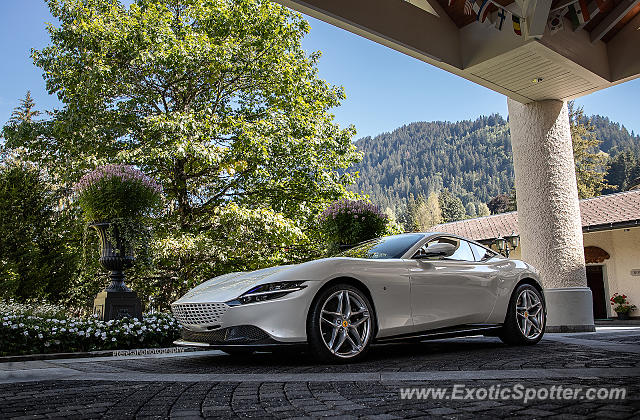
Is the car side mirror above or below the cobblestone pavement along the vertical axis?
above

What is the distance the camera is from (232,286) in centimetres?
455

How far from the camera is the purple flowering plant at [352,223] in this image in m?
8.91

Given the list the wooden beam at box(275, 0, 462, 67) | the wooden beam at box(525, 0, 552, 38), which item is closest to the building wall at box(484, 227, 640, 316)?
the wooden beam at box(275, 0, 462, 67)

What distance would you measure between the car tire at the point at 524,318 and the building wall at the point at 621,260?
1594 centimetres

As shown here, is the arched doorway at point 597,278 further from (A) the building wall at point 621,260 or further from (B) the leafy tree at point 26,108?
(B) the leafy tree at point 26,108

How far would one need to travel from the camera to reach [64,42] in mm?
15070

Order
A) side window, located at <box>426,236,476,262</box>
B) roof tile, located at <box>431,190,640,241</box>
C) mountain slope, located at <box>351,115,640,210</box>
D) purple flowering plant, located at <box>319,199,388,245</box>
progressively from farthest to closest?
mountain slope, located at <box>351,115,640,210</box>
roof tile, located at <box>431,190,640,241</box>
purple flowering plant, located at <box>319,199,388,245</box>
side window, located at <box>426,236,476,262</box>

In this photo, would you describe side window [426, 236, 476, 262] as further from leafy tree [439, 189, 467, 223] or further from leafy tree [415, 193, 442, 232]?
leafy tree [439, 189, 467, 223]

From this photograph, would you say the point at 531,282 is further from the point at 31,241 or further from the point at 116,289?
the point at 31,241

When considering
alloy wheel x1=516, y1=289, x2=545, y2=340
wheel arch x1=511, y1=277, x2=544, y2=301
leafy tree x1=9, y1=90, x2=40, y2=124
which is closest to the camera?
alloy wheel x1=516, y1=289, x2=545, y2=340

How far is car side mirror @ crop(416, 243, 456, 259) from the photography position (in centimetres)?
496

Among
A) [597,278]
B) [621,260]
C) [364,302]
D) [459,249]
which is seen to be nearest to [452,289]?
[459,249]

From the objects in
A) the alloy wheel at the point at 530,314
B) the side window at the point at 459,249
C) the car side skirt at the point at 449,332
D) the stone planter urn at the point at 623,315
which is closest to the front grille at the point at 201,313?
the car side skirt at the point at 449,332

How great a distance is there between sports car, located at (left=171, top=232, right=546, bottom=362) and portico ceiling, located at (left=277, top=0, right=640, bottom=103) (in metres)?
3.42
